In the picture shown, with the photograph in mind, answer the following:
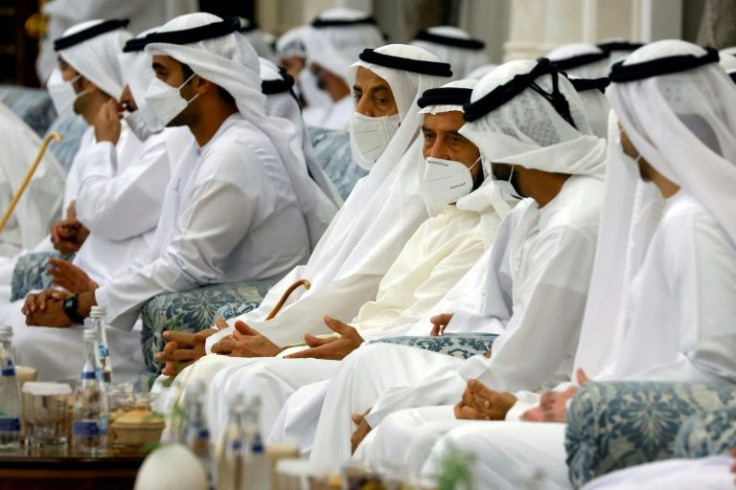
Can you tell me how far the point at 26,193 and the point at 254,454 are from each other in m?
6.41

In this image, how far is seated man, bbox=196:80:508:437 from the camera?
6113 mm

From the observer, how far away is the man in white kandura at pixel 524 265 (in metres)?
5.34

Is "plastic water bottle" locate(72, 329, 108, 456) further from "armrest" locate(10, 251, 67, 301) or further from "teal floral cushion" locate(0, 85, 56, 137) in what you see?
"teal floral cushion" locate(0, 85, 56, 137)

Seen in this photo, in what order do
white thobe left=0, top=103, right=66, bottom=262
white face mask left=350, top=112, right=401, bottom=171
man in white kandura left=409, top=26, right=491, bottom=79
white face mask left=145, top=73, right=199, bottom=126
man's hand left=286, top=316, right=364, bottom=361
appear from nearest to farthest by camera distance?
1. man's hand left=286, top=316, right=364, bottom=361
2. white face mask left=350, top=112, right=401, bottom=171
3. white face mask left=145, top=73, right=199, bottom=126
4. white thobe left=0, top=103, right=66, bottom=262
5. man in white kandura left=409, top=26, right=491, bottom=79

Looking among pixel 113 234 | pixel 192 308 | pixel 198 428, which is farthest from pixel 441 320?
pixel 113 234

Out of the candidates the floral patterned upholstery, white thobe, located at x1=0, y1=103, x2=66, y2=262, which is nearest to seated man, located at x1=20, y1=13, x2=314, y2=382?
white thobe, located at x1=0, y1=103, x2=66, y2=262

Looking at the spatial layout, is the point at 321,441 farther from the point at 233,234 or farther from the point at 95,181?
the point at 95,181

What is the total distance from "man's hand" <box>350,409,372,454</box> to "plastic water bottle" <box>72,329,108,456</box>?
2.22ft

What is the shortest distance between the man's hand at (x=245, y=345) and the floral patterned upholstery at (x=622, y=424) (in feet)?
6.99

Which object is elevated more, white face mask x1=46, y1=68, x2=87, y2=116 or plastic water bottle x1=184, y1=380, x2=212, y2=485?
plastic water bottle x1=184, y1=380, x2=212, y2=485

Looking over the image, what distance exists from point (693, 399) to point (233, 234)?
3.18m

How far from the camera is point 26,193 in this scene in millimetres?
10203

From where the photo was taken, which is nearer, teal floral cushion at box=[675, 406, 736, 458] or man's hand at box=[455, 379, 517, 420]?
teal floral cushion at box=[675, 406, 736, 458]

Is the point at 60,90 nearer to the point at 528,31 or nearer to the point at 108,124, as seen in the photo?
the point at 108,124
